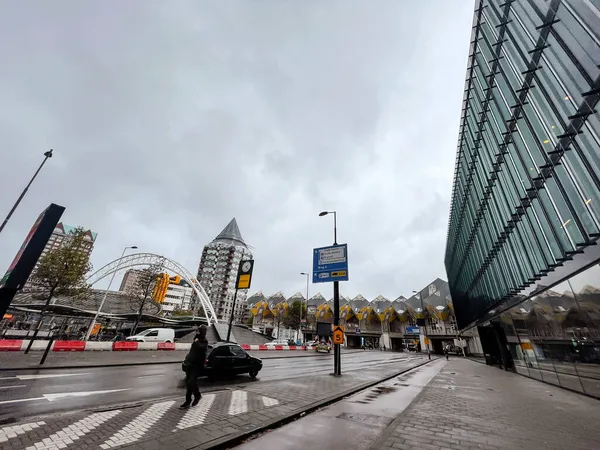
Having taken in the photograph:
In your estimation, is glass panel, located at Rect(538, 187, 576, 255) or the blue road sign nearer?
glass panel, located at Rect(538, 187, 576, 255)

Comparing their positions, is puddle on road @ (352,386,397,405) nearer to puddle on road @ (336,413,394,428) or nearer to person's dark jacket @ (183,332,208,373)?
puddle on road @ (336,413,394,428)

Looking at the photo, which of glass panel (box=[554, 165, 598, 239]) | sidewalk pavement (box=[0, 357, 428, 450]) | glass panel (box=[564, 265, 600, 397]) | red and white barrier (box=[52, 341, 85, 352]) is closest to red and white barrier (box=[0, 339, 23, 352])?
red and white barrier (box=[52, 341, 85, 352])

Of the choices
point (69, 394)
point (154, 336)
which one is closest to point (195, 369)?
point (69, 394)

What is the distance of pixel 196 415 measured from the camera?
240 inches

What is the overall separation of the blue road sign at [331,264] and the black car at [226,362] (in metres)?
6.38

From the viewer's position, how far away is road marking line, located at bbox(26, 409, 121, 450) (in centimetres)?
416

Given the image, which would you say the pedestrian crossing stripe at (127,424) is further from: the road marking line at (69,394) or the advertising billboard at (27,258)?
the advertising billboard at (27,258)

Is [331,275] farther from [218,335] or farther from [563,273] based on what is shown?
[218,335]

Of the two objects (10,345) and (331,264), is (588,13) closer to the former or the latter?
(331,264)

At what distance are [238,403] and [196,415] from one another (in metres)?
1.65

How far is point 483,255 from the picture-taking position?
1091 inches

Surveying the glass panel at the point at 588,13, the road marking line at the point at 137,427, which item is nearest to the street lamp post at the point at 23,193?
the road marking line at the point at 137,427

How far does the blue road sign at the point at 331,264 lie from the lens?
1605 cm

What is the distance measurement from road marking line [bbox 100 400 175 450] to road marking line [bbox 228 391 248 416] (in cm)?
160
